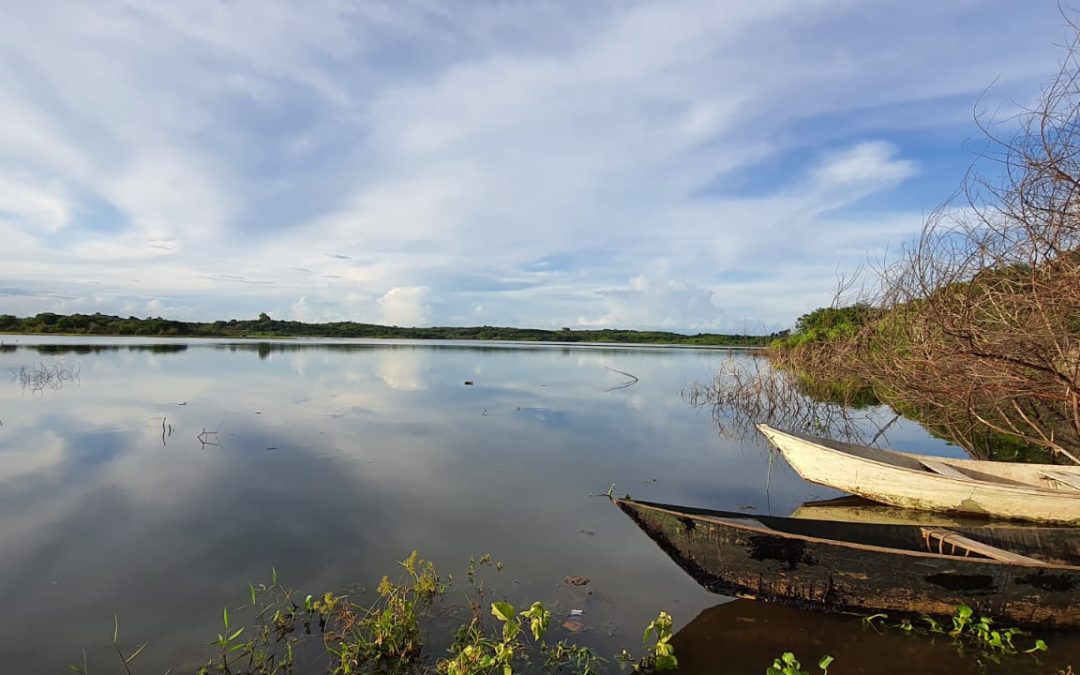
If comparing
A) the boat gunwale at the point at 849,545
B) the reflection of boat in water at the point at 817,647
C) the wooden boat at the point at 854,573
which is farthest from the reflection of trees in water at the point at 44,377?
the reflection of boat in water at the point at 817,647

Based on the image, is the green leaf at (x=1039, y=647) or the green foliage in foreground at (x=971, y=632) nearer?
the green leaf at (x=1039, y=647)

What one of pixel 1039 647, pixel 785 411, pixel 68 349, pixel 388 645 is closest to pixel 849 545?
pixel 1039 647

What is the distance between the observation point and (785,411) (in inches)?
625

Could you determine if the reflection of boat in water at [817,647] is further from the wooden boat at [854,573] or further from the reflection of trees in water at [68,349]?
the reflection of trees in water at [68,349]

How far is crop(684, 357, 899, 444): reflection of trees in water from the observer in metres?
14.0

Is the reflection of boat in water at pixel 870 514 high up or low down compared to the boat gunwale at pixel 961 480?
down

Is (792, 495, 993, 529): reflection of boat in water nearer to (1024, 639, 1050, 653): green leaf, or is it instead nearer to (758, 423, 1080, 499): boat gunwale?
(758, 423, 1080, 499): boat gunwale

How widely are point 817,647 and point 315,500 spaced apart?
5.92 metres

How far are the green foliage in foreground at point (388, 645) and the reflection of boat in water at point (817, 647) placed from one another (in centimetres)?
37

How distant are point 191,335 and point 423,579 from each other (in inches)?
3077

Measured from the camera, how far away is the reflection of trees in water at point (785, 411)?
14.0 meters

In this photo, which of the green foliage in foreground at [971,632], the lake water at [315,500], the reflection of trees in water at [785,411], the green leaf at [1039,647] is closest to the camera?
the green leaf at [1039,647]

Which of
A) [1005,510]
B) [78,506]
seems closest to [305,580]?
[78,506]

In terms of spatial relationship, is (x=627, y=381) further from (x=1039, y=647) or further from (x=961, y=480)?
(x=1039, y=647)
